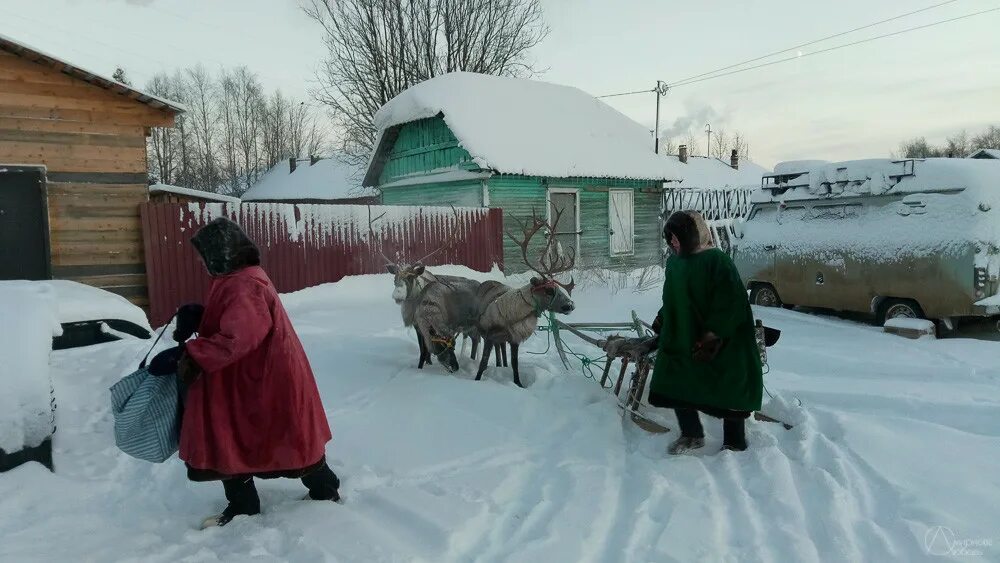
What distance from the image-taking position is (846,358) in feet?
22.9

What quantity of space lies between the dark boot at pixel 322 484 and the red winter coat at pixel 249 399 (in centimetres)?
27

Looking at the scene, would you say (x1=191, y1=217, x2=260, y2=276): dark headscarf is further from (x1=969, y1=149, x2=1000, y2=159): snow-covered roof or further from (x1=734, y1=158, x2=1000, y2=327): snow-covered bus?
(x1=969, y1=149, x2=1000, y2=159): snow-covered roof

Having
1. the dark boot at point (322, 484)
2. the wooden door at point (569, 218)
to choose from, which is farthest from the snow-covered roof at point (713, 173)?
the dark boot at point (322, 484)

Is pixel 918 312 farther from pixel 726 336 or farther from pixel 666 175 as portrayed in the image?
pixel 666 175

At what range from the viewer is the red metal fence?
31.3ft

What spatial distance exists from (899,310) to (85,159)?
12.3m

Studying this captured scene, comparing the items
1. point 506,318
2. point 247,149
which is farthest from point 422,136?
point 247,149

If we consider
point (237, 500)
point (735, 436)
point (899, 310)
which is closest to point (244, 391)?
point (237, 500)

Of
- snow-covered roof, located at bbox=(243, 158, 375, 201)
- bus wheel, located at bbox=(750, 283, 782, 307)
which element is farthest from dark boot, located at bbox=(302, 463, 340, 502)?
snow-covered roof, located at bbox=(243, 158, 375, 201)

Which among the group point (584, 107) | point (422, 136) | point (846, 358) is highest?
point (584, 107)

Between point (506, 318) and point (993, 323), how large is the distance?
7.77 meters

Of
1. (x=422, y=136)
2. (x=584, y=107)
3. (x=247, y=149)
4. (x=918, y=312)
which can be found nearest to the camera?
(x=918, y=312)

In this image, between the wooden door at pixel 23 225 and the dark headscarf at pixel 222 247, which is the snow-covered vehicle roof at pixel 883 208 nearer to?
the dark headscarf at pixel 222 247

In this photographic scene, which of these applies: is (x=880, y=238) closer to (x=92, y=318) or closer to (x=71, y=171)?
(x=92, y=318)
